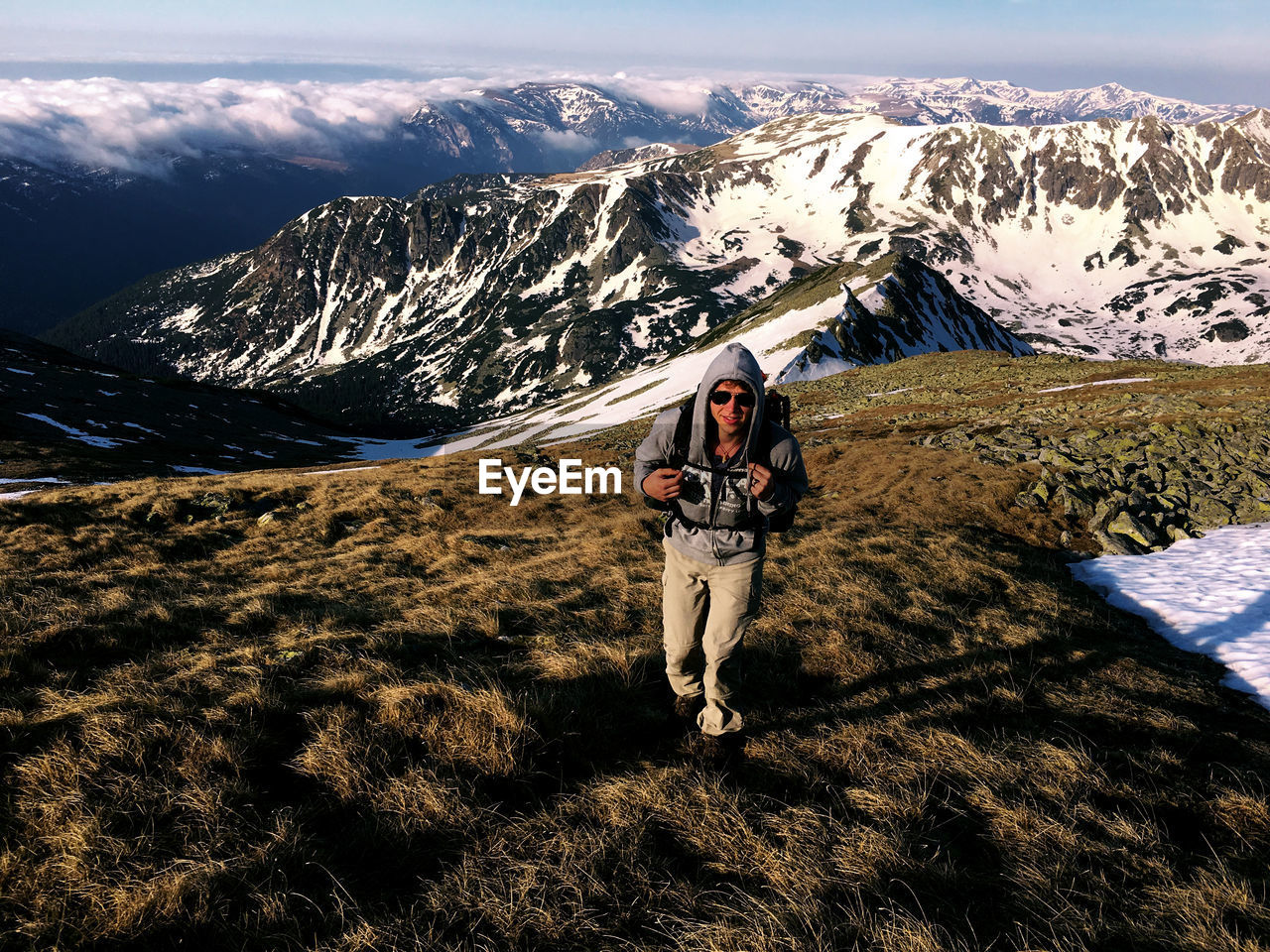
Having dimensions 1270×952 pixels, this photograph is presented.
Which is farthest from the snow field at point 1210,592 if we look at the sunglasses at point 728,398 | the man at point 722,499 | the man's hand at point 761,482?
the sunglasses at point 728,398

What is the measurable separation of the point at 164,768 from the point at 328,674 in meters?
1.68

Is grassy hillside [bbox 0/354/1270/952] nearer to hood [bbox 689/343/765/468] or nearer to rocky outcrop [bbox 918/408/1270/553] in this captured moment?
hood [bbox 689/343/765/468]

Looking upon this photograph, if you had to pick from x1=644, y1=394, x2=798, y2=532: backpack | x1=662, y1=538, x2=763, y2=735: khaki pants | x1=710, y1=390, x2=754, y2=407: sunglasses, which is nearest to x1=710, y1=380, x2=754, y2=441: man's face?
x1=710, y1=390, x2=754, y2=407: sunglasses

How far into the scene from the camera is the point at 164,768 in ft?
14.7

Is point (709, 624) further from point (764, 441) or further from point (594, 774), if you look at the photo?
point (764, 441)

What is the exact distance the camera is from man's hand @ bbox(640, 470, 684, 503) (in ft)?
17.5

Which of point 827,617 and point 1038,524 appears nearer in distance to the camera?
point 827,617

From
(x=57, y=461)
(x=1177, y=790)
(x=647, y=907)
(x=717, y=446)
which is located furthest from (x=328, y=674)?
(x=57, y=461)

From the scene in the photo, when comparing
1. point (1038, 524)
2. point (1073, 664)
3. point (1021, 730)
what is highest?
point (1021, 730)

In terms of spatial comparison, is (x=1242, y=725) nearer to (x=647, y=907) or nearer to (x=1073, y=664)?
(x=1073, y=664)

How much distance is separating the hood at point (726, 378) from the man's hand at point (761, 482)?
22cm

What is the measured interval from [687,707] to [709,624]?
3.58ft

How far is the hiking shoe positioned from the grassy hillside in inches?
10.3

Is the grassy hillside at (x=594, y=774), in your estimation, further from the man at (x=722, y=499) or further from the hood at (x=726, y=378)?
the hood at (x=726, y=378)
